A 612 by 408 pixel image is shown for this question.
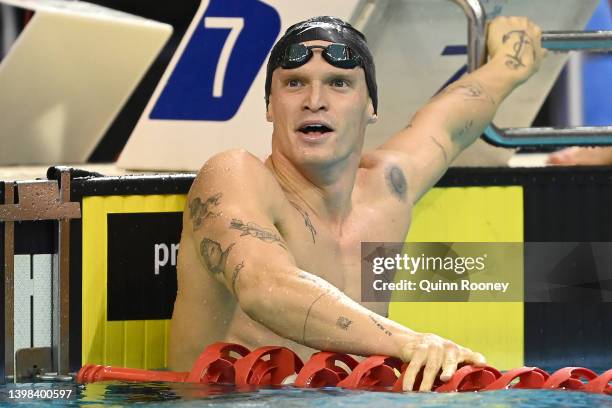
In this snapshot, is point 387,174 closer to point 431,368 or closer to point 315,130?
point 315,130

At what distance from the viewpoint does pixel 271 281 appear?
125 inches

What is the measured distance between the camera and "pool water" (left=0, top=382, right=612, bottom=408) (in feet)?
9.48

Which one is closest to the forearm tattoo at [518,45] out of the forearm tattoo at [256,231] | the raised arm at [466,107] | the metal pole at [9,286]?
the raised arm at [466,107]

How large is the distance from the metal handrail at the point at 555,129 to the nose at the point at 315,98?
76cm

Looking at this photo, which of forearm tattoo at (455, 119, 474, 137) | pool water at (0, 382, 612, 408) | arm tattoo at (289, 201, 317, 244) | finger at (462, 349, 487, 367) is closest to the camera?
pool water at (0, 382, 612, 408)

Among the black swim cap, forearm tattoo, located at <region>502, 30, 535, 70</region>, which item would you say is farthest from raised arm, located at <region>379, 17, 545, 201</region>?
the black swim cap

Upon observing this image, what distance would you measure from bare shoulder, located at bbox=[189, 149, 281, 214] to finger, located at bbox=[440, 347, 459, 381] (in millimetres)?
677

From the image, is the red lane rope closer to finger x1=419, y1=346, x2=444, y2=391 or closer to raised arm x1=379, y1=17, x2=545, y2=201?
finger x1=419, y1=346, x2=444, y2=391

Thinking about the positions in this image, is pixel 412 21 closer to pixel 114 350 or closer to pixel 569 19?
pixel 569 19

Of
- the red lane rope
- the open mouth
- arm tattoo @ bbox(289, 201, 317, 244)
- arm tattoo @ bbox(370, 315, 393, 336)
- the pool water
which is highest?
the open mouth

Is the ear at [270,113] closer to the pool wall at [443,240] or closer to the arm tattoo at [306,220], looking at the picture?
the arm tattoo at [306,220]

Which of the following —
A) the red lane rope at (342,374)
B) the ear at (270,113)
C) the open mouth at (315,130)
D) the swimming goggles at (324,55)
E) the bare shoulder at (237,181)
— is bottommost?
the red lane rope at (342,374)

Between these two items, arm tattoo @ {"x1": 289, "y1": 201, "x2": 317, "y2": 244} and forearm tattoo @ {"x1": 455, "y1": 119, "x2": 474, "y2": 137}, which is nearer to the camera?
arm tattoo @ {"x1": 289, "y1": 201, "x2": 317, "y2": 244}

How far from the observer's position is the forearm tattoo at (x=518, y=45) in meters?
4.20
